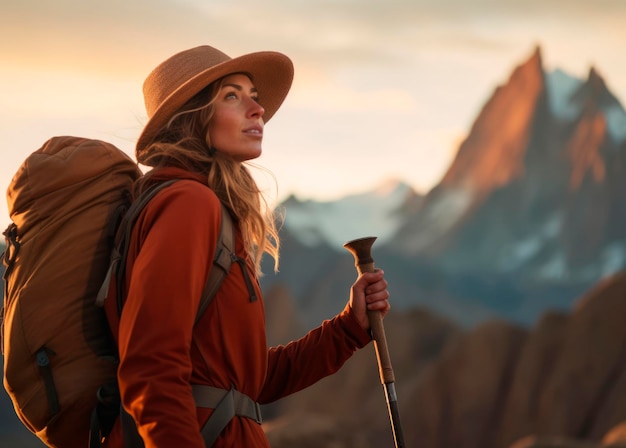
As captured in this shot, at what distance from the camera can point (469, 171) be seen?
56.7 metres

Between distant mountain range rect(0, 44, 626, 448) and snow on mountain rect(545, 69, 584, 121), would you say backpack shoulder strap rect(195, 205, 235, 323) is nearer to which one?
distant mountain range rect(0, 44, 626, 448)

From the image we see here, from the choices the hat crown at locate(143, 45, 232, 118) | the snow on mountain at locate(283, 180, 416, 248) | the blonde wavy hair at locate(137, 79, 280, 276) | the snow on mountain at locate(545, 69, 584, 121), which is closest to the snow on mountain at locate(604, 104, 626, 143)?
the snow on mountain at locate(545, 69, 584, 121)

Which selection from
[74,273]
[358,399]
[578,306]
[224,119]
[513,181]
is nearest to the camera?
[74,273]

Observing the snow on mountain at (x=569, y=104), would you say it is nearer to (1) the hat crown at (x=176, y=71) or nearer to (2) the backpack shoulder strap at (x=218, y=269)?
(1) the hat crown at (x=176, y=71)

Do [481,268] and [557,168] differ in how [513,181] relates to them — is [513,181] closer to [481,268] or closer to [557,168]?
[557,168]

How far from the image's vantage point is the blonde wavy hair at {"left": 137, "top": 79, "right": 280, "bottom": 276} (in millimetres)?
2592

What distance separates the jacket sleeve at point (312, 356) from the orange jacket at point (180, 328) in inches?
20.6

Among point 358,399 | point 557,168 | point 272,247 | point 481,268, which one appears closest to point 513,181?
point 557,168

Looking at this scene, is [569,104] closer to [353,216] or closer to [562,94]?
[562,94]

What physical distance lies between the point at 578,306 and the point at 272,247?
23.7m

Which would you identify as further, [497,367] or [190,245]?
[497,367]

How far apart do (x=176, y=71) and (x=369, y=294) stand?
32.1 inches

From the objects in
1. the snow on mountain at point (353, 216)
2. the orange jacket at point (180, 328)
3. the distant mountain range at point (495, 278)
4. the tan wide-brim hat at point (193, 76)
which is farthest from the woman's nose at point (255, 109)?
the snow on mountain at point (353, 216)

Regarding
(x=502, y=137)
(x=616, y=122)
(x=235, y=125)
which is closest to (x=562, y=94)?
(x=502, y=137)
